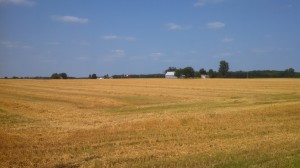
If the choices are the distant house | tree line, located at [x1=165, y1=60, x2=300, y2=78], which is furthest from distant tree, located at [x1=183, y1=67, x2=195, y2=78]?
the distant house

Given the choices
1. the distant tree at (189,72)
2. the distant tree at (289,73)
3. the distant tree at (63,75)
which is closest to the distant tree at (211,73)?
the distant tree at (189,72)

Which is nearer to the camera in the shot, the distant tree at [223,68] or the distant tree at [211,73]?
the distant tree at [211,73]

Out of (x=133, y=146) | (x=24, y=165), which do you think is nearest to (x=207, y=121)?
(x=133, y=146)

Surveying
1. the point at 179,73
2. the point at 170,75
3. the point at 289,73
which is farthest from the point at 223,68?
the point at 289,73

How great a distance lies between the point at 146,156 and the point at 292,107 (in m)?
16.1

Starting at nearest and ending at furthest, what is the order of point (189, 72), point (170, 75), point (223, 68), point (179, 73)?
point (189, 72) → point (179, 73) → point (223, 68) → point (170, 75)

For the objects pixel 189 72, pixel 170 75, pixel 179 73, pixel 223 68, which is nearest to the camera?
pixel 189 72

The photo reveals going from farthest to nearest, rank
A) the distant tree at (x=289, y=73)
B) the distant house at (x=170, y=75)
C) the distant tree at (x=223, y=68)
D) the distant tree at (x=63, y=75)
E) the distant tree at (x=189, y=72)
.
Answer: the distant house at (x=170, y=75), the distant tree at (x=63, y=75), the distant tree at (x=223, y=68), the distant tree at (x=189, y=72), the distant tree at (x=289, y=73)

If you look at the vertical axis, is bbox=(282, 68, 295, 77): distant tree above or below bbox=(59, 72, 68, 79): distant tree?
above

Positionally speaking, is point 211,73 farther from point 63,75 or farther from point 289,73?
point 63,75

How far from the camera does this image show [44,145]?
41.3 feet

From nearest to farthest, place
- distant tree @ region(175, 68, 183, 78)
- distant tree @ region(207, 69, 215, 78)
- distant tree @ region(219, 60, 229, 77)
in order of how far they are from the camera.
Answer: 1. distant tree @ region(175, 68, 183, 78)
2. distant tree @ region(207, 69, 215, 78)
3. distant tree @ region(219, 60, 229, 77)

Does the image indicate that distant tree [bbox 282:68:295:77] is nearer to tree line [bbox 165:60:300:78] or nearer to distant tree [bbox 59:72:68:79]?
tree line [bbox 165:60:300:78]

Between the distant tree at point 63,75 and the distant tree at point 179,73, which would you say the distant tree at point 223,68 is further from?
the distant tree at point 63,75
